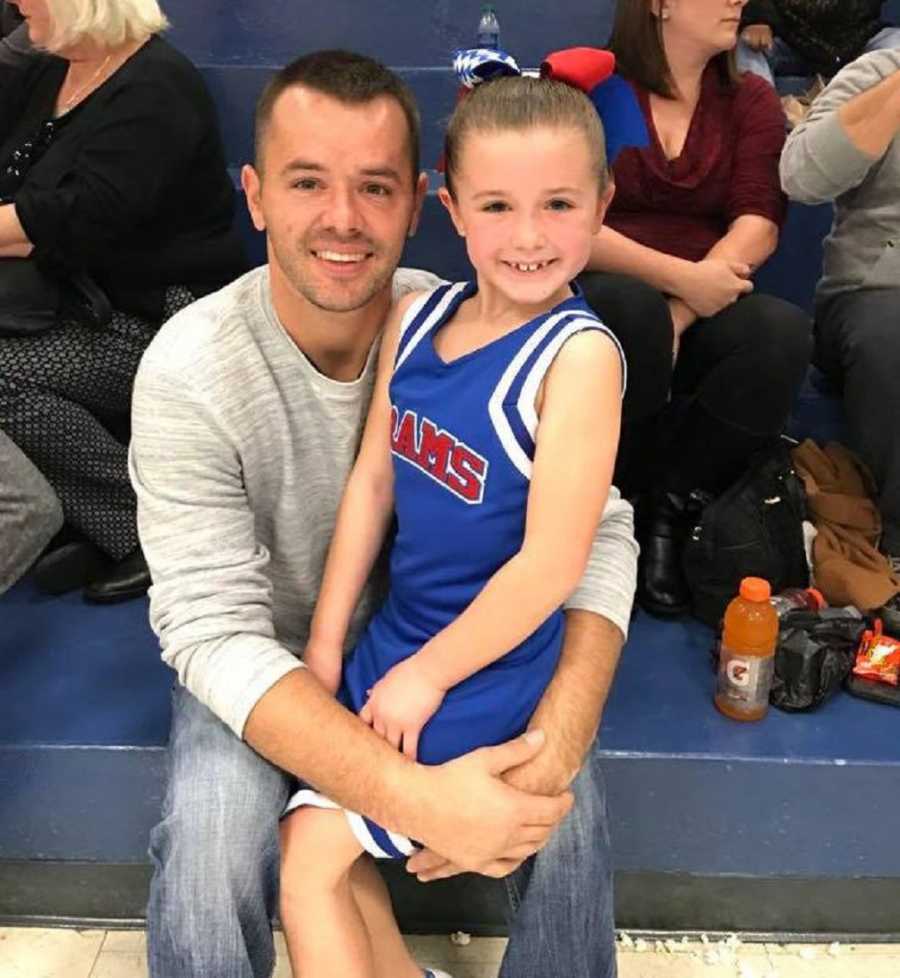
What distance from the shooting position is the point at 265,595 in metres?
1.20

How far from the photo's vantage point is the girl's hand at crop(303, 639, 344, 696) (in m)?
1.23

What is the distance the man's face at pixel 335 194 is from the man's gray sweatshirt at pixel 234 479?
3.5 inches

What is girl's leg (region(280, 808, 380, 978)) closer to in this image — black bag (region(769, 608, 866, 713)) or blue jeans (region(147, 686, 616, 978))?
blue jeans (region(147, 686, 616, 978))

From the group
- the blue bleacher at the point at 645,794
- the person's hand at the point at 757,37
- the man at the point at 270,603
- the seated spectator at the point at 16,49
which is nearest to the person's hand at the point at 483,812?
the man at the point at 270,603

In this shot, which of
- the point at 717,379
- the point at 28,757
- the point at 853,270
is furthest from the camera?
the point at 853,270

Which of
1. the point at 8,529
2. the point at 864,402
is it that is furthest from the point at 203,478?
the point at 864,402

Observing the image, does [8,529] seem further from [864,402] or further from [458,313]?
[864,402]

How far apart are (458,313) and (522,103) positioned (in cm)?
24

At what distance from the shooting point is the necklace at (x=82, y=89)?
1824 millimetres

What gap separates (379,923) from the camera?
131 cm

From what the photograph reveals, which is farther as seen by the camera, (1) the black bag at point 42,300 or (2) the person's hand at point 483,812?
(1) the black bag at point 42,300

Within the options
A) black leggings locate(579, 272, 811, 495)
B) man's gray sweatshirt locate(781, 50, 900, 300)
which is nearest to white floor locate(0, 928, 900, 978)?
black leggings locate(579, 272, 811, 495)

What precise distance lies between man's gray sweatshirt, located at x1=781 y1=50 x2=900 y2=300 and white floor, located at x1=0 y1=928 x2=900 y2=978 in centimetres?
102

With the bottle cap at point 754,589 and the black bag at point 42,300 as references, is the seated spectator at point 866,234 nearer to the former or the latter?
the bottle cap at point 754,589
